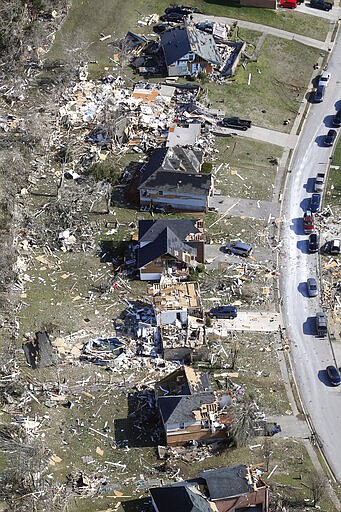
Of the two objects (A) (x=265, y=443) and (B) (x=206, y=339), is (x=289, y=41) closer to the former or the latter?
(B) (x=206, y=339)

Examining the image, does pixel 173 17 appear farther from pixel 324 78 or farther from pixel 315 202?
pixel 315 202

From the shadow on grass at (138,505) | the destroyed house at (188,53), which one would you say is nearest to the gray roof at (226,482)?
the shadow on grass at (138,505)

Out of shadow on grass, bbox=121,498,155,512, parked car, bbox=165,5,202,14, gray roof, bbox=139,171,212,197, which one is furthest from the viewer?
parked car, bbox=165,5,202,14

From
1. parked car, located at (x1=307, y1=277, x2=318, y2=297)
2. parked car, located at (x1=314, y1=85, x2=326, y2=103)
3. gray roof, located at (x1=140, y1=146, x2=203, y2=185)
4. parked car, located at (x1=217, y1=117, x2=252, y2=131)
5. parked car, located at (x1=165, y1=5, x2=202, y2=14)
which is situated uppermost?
parked car, located at (x1=165, y1=5, x2=202, y2=14)

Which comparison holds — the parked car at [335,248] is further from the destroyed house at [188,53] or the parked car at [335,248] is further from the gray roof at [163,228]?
the destroyed house at [188,53]

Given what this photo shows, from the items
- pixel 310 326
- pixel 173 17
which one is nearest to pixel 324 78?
pixel 173 17

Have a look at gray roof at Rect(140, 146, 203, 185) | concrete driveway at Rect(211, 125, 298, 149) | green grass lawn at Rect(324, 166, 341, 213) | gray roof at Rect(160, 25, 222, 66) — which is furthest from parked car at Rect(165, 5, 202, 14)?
green grass lawn at Rect(324, 166, 341, 213)

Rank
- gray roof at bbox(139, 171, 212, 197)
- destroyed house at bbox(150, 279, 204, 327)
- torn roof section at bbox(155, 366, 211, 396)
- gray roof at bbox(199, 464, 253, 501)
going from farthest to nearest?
gray roof at bbox(139, 171, 212, 197), destroyed house at bbox(150, 279, 204, 327), torn roof section at bbox(155, 366, 211, 396), gray roof at bbox(199, 464, 253, 501)

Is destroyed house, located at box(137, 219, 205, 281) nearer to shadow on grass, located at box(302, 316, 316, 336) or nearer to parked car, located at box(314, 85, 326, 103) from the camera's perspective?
shadow on grass, located at box(302, 316, 316, 336)
